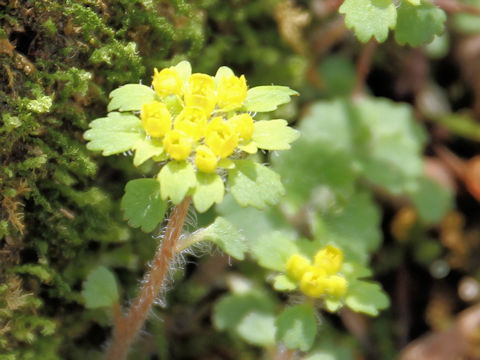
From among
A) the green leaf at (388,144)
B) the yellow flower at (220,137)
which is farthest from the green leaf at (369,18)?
the green leaf at (388,144)

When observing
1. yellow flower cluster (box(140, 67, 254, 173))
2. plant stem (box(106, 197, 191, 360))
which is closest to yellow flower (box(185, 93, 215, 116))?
yellow flower cluster (box(140, 67, 254, 173))

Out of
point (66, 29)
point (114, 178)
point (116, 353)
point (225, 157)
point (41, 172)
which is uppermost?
point (66, 29)

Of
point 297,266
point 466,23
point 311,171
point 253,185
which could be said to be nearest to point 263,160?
point 311,171

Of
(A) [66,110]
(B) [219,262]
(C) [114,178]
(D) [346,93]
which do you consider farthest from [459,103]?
(A) [66,110]

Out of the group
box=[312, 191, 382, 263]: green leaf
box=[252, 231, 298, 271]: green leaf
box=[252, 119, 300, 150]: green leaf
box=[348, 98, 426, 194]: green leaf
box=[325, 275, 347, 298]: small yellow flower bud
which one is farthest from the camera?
box=[348, 98, 426, 194]: green leaf

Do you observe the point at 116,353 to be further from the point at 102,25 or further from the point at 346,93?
the point at 346,93

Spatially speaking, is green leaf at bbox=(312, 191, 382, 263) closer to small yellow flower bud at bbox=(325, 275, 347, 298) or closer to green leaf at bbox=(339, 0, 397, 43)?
small yellow flower bud at bbox=(325, 275, 347, 298)
